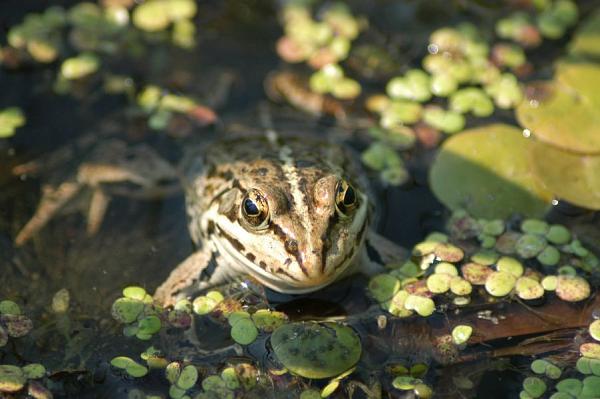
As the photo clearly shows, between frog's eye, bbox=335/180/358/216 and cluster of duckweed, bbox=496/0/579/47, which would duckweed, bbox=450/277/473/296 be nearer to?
frog's eye, bbox=335/180/358/216

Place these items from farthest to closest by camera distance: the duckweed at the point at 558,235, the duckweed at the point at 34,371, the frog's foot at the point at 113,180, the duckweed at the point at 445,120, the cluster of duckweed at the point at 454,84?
the cluster of duckweed at the point at 454,84, the duckweed at the point at 445,120, the frog's foot at the point at 113,180, the duckweed at the point at 558,235, the duckweed at the point at 34,371

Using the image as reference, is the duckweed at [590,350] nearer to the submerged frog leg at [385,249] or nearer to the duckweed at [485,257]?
the duckweed at [485,257]

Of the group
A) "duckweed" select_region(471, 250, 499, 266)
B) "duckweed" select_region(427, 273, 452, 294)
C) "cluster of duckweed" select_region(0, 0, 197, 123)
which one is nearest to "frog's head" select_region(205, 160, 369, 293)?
"duckweed" select_region(427, 273, 452, 294)

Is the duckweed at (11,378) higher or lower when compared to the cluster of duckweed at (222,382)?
lower

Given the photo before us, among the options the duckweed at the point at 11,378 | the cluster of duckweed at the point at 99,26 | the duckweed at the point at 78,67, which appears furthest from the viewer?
the cluster of duckweed at the point at 99,26

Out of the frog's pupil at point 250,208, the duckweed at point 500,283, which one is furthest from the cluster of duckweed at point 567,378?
the frog's pupil at point 250,208

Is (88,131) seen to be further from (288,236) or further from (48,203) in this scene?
(288,236)

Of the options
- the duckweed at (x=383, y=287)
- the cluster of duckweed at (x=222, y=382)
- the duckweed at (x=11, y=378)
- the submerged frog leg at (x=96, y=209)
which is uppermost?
the duckweed at (x=383, y=287)
